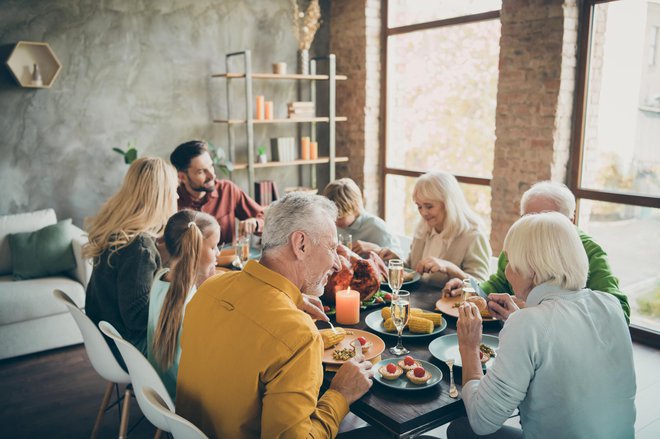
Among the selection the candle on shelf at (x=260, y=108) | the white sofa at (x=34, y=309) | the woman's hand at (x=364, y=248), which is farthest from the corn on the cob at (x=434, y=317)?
the candle on shelf at (x=260, y=108)

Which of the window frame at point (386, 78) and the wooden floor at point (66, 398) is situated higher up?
the window frame at point (386, 78)

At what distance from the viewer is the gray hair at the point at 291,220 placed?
151cm

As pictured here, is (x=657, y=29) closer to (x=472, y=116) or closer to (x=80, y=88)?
(x=472, y=116)

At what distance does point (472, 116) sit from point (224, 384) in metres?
3.98

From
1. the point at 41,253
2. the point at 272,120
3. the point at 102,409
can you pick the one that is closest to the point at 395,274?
the point at 102,409

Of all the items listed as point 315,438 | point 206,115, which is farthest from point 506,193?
point 315,438

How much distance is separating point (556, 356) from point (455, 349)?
445 mm

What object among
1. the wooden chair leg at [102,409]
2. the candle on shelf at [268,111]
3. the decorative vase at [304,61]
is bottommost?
the wooden chair leg at [102,409]

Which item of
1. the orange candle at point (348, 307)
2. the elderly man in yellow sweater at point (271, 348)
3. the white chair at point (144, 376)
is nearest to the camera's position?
the elderly man in yellow sweater at point (271, 348)

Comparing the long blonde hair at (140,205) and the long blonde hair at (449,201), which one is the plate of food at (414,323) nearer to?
the long blonde hair at (449,201)

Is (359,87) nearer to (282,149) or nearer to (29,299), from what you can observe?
(282,149)

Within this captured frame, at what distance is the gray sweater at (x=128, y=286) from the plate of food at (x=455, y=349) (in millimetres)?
1177

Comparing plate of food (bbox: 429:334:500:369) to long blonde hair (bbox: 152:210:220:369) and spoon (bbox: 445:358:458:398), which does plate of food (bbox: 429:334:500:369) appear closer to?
spoon (bbox: 445:358:458:398)

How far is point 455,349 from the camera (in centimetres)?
Answer: 184
